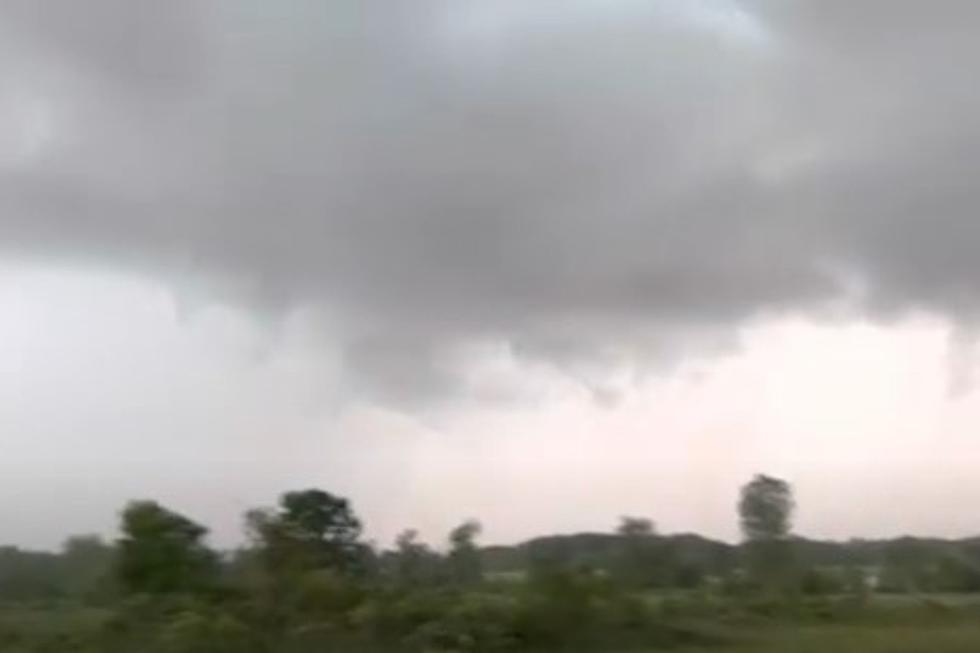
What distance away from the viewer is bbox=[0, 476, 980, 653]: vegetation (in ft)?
133

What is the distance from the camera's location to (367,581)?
4672 centimetres

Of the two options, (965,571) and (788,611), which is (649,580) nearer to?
(788,611)

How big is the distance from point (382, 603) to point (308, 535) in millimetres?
6025

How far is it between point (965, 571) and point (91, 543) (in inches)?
1442

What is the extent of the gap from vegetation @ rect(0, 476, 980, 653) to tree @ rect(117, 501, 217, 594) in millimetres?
43

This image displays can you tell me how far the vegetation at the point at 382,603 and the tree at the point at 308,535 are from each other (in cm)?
6

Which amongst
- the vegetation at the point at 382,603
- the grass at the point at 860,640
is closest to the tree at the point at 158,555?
the vegetation at the point at 382,603

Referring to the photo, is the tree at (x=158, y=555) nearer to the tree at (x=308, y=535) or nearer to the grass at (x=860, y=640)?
the tree at (x=308, y=535)

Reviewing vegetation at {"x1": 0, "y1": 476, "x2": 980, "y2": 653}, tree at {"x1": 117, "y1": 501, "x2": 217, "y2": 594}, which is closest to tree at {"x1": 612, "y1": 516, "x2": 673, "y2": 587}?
vegetation at {"x1": 0, "y1": 476, "x2": 980, "y2": 653}

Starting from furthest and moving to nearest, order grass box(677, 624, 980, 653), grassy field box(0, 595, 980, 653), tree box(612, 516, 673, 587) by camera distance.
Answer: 1. tree box(612, 516, 673, 587)
2. grass box(677, 624, 980, 653)
3. grassy field box(0, 595, 980, 653)

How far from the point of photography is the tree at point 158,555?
1795 inches

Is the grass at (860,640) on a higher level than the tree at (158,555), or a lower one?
lower

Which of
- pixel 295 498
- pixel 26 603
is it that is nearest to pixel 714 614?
pixel 295 498

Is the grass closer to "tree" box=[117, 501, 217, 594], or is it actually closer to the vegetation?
the vegetation
